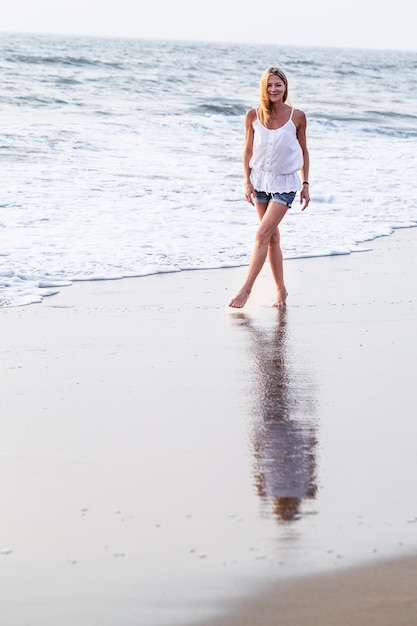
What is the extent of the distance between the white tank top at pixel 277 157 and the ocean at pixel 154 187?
4.96 ft

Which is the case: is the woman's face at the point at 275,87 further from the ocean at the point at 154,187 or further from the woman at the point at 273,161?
the ocean at the point at 154,187

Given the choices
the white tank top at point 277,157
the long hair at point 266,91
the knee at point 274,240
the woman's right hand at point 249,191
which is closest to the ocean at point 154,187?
the knee at point 274,240

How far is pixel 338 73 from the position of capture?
5478 cm

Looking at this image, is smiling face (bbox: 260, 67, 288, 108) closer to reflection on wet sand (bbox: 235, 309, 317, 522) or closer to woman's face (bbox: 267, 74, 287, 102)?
woman's face (bbox: 267, 74, 287, 102)

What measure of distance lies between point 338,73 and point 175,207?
46410 millimetres

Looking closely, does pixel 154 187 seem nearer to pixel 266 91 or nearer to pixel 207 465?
pixel 266 91

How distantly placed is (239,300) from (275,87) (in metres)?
1.39

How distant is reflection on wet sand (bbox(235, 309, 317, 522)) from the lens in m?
3.41

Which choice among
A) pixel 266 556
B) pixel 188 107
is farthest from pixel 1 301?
pixel 188 107

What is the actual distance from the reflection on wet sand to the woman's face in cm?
158

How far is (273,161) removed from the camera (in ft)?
21.1

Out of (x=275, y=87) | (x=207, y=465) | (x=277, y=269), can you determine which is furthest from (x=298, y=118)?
(x=207, y=465)

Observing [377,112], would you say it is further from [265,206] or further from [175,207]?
[265,206]

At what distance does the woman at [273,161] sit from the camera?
20.8 feet
